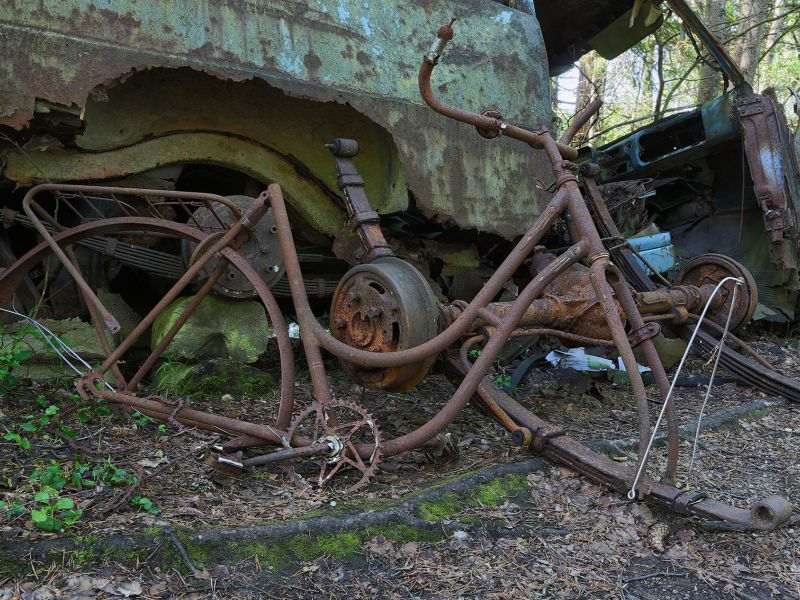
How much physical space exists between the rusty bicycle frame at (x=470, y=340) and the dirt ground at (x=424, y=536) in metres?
0.11

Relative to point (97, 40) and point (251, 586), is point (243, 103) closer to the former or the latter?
point (97, 40)

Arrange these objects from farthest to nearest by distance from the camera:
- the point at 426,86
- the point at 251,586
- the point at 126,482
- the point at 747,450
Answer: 1. the point at 747,450
2. the point at 426,86
3. the point at 126,482
4. the point at 251,586

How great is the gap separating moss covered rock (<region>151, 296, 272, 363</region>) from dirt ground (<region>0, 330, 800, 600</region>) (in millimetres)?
637

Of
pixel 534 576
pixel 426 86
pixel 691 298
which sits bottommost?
pixel 534 576

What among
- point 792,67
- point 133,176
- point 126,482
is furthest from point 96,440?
point 792,67

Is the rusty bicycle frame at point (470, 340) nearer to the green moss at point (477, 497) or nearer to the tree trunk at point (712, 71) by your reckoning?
the green moss at point (477, 497)

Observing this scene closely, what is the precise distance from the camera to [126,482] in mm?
2359

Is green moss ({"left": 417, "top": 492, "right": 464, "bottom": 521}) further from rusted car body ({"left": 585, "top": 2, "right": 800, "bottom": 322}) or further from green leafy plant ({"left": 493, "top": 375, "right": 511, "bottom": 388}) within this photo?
rusted car body ({"left": 585, "top": 2, "right": 800, "bottom": 322})

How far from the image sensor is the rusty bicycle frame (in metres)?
2.46

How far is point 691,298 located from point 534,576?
6.83 feet

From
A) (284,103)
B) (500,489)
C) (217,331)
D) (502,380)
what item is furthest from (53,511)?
(502,380)

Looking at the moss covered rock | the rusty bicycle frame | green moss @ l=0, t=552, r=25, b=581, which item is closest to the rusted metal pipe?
the rusty bicycle frame

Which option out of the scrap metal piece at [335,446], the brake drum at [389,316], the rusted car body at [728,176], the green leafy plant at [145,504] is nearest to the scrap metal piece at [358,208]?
the brake drum at [389,316]

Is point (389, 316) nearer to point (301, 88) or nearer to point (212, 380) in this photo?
point (212, 380)
